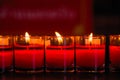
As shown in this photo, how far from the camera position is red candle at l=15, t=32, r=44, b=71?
1038 mm

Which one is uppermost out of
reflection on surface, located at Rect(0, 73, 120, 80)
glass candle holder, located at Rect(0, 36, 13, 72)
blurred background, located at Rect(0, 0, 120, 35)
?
blurred background, located at Rect(0, 0, 120, 35)

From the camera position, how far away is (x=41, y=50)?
105 centimetres

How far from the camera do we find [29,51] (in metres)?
1.03

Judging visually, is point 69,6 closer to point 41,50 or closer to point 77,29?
point 77,29

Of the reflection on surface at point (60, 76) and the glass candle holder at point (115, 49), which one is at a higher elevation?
the glass candle holder at point (115, 49)

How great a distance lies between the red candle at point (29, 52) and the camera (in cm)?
104

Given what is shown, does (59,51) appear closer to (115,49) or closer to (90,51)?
(90,51)

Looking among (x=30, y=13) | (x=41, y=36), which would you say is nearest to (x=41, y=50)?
(x=41, y=36)

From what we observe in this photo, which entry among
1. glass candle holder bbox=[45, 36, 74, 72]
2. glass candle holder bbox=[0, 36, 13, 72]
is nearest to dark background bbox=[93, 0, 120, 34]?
glass candle holder bbox=[45, 36, 74, 72]

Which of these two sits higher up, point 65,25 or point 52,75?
point 65,25

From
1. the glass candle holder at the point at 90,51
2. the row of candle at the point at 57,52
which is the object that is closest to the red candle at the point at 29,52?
the row of candle at the point at 57,52

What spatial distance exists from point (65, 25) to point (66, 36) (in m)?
0.06

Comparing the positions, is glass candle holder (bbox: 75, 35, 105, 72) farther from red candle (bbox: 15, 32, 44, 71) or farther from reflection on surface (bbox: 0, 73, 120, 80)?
red candle (bbox: 15, 32, 44, 71)

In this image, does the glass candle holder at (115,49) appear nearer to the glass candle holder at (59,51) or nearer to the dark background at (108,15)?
the dark background at (108,15)
